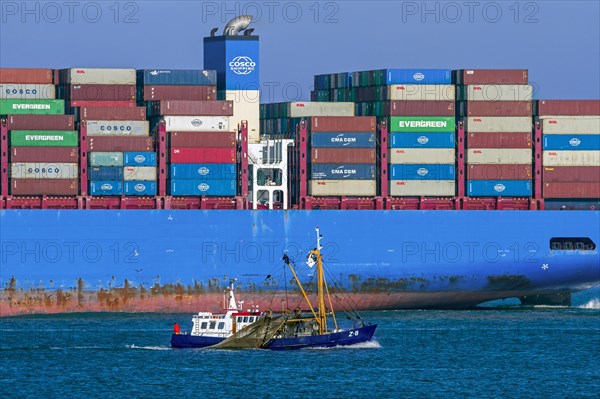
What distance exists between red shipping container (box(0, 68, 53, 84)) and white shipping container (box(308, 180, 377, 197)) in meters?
14.2

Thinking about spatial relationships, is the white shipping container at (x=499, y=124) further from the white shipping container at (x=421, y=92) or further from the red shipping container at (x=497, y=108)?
the white shipping container at (x=421, y=92)

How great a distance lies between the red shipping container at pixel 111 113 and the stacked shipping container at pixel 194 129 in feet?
3.87

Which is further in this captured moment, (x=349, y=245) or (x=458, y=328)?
(x=349, y=245)

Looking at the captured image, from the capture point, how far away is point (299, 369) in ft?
198

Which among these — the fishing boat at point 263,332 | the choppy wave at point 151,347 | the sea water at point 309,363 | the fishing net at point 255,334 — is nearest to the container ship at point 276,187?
the sea water at point 309,363

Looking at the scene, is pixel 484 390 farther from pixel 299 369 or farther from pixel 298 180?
pixel 298 180

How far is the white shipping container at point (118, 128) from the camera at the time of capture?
77688mm

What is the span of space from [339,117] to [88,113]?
12564mm

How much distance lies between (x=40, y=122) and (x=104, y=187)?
174 inches

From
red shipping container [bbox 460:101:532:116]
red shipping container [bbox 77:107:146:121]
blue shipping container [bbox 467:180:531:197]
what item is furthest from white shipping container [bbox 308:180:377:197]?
red shipping container [bbox 77:107:146:121]

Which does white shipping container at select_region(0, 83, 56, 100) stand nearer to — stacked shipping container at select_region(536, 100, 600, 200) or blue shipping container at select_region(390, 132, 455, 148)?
blue shipping container at select_region(390, 132, 455, 148)

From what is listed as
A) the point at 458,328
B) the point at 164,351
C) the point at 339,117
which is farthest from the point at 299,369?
the point at 339,117

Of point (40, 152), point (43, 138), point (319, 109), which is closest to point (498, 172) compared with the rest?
point (319, 109)

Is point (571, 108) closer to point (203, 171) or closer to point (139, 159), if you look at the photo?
point (203, 171)
